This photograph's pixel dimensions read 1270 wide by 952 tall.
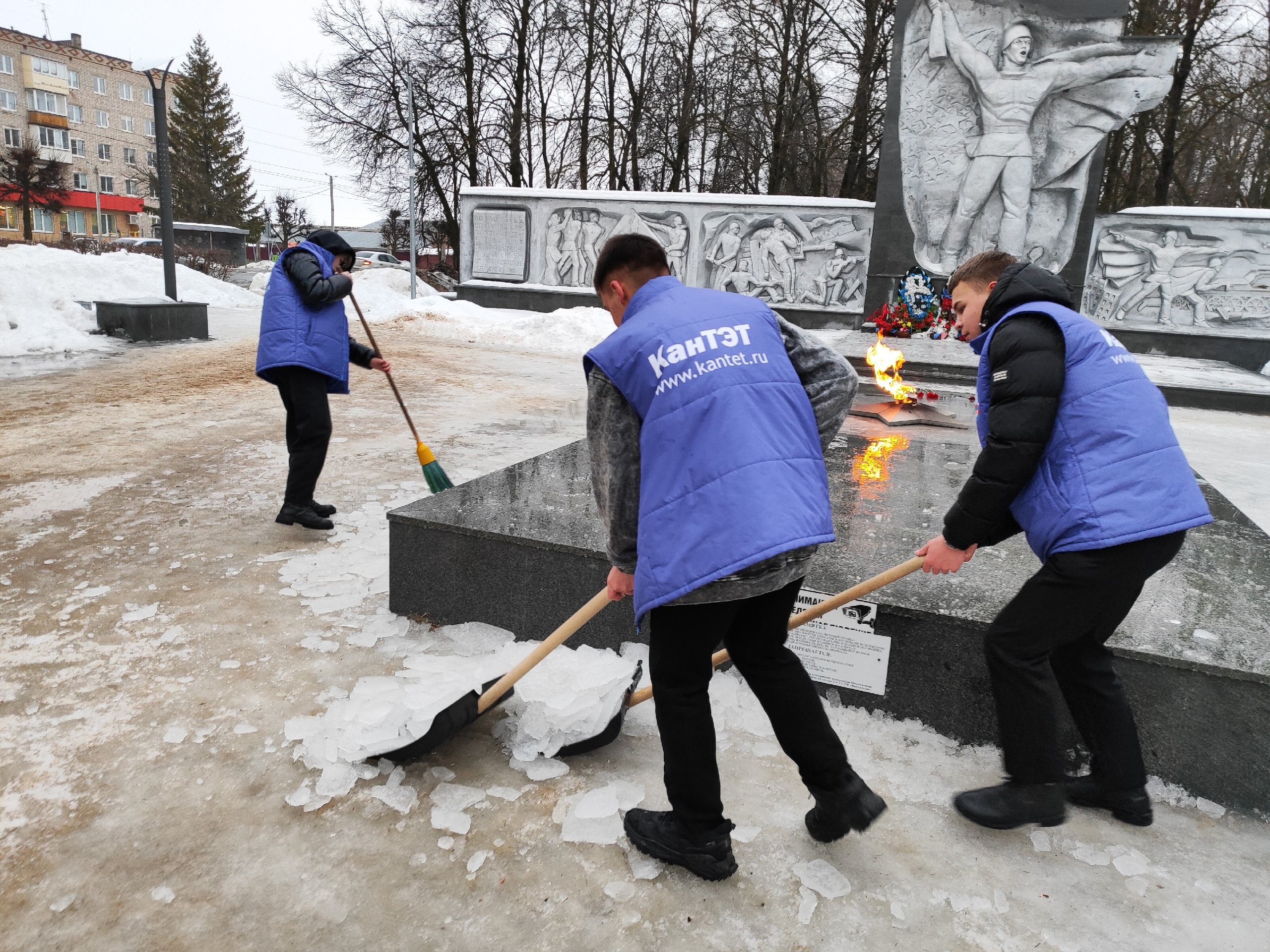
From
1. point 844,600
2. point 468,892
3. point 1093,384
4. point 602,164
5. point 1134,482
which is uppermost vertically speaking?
point 602,164

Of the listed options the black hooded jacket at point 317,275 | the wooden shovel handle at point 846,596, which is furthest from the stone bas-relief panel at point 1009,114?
the wooden shovel handle at point 846,596

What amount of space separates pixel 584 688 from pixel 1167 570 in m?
2.06

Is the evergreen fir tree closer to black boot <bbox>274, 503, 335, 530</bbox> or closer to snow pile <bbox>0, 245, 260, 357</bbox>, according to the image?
snow pile <bbox>0, 245, 260, 357</bbox>

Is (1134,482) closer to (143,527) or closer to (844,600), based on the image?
(844,600)

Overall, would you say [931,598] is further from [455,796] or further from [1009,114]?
[1009,114]

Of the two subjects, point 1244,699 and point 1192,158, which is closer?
point 1244,699

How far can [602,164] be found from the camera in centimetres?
2522

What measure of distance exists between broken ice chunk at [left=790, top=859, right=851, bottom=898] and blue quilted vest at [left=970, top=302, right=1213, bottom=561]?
0.92 meters

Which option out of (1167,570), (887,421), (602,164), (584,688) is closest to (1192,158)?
(602,164)

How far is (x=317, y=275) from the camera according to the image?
411 cm

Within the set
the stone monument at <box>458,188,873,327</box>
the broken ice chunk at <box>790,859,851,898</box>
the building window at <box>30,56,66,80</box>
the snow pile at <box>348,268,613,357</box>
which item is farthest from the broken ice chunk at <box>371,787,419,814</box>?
the building window at <box>30,56,66,80</box>

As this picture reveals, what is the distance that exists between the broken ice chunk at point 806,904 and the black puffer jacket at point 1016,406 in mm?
884

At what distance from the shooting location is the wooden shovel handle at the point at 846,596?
2113 millimetres

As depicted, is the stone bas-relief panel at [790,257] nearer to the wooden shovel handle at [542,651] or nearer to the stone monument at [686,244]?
the stone monument at [686,244]
